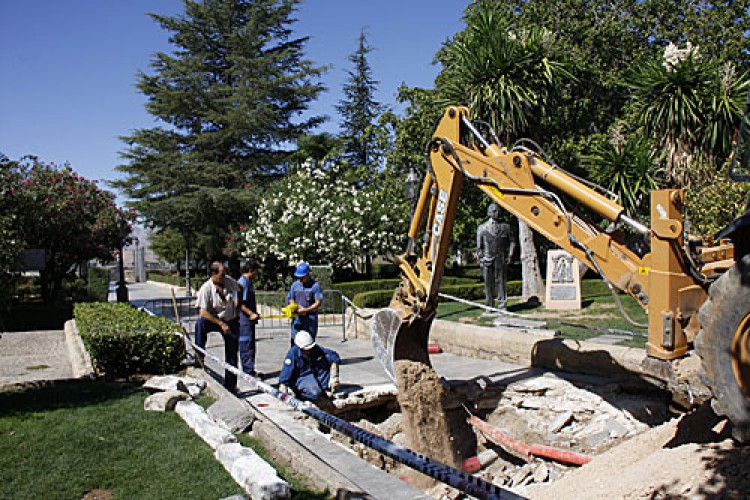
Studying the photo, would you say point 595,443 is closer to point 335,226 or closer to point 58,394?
point 58,394

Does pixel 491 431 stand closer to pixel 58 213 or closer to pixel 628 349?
pixel 628 349

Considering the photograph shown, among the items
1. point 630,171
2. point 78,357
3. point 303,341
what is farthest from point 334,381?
point 630,171

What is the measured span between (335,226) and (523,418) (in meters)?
14.1

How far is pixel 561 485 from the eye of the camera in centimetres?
524

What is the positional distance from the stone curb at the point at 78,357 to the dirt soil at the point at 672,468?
22.1 feet

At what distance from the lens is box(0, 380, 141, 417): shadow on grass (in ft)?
23.2

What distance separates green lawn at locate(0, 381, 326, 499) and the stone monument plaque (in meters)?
9.28

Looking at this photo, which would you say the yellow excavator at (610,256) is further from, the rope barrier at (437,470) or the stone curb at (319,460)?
the rope barrier at (437,470)

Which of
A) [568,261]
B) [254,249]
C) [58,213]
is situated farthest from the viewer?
[254,249]

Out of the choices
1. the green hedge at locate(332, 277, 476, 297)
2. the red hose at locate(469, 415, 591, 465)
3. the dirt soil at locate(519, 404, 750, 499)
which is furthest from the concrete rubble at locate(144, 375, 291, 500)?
the green hedge at locate(332, 277, 476, 297)

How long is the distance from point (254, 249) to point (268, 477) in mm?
19906

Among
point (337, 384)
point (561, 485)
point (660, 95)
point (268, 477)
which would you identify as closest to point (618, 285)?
point (561, 485)

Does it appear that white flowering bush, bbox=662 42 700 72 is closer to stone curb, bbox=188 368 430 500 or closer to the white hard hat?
the white hard hat

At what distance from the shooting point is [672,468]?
4480mm
